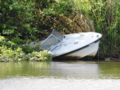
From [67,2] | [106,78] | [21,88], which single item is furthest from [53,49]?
[21,88]

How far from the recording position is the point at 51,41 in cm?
1916

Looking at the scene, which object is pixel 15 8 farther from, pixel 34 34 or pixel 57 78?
pixel 57 78

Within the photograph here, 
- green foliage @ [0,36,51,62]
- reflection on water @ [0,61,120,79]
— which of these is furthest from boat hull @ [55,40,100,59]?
reflection on water @ [0,61,120,79]

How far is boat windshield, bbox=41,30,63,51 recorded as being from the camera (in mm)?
18898

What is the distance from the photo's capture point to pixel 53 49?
1891 cm

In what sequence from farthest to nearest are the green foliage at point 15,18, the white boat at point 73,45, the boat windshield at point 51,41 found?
1. the boat windshield at point 51,41
2. the white boat at point 73,45
3. the green foliage at point 15,18

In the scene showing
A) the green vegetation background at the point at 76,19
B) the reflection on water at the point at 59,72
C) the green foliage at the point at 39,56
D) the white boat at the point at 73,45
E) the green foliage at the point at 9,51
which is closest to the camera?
the reflection on water at the point at 59,72

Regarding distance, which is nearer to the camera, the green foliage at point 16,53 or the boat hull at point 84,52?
the green foliage at point 16,53

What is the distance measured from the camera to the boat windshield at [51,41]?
18.9m

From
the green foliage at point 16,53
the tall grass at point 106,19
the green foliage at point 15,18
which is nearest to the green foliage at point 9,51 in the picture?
the green foliage at point 16,53

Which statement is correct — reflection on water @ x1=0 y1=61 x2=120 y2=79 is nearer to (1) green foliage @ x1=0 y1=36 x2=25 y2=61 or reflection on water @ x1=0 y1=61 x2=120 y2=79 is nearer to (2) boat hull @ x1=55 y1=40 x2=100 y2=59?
(1) green foliage @ x1=0 y1=36 x2=25 y2=61

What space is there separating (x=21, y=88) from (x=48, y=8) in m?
13.3

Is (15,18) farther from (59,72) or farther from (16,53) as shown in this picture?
(59,72)

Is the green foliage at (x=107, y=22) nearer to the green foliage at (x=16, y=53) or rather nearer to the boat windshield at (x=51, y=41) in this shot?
the boat windshield at (x=51, y=41)
